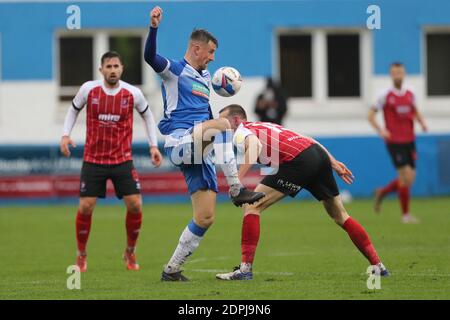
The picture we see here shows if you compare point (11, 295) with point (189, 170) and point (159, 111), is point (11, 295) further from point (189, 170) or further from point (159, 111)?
point (159, 111)

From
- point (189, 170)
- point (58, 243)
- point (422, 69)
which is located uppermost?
point (422, 69)

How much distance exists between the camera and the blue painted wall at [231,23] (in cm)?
2423

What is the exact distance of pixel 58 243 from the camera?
16.1m

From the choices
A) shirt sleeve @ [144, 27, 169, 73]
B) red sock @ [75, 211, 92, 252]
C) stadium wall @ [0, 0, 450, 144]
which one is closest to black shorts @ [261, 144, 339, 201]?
shirt sleeve @ [144, 27, 169, 73]

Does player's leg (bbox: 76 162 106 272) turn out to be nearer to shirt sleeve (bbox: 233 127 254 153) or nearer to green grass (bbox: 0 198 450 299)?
green grass (bbox: 0 198 450 299)

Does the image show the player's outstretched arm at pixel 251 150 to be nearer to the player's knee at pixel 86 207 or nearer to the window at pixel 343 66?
the player's knee at pixel 86 207

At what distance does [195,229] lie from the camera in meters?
10.5

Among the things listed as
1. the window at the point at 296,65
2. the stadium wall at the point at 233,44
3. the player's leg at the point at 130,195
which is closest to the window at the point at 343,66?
the stadium wall at the point at 233,44

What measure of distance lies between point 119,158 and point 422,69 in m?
14.2

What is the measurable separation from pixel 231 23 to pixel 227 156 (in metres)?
14.8
